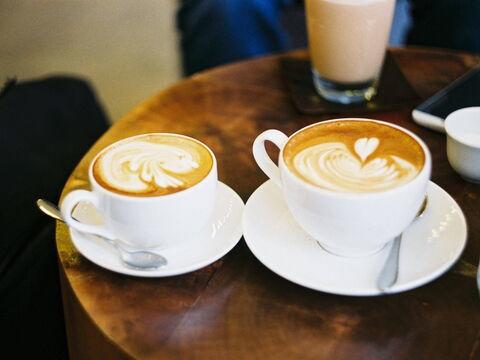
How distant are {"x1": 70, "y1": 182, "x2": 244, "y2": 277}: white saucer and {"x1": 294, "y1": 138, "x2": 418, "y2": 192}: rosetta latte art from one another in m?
0.11

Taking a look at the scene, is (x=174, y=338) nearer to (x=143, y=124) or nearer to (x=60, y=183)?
(x=143, y=124)

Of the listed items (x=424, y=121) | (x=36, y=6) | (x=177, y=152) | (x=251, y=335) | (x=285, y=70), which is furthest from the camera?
(x=36, y=6)

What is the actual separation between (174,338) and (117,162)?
194 millimetres

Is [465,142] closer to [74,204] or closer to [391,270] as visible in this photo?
[391,270]

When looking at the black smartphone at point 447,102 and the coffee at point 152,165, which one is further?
the black smartphone at point 447,102

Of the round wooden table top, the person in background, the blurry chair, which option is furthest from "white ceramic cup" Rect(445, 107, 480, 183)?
the person in background

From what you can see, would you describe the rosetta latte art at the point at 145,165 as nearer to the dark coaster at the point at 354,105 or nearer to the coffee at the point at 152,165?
the coffee at the point at 152,165

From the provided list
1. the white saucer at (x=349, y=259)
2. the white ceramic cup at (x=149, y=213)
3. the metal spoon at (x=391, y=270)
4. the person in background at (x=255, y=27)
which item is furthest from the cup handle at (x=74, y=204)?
the person in background at (x=255, y=27)

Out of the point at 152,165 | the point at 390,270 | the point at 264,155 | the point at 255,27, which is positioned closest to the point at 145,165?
the point at 152,165

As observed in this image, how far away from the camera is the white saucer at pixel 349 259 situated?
58cm

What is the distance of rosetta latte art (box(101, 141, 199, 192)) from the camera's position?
2.04 feet

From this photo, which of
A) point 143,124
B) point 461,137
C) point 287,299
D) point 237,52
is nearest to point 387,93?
point 461,137

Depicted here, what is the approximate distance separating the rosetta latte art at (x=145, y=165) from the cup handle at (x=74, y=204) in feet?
0.08

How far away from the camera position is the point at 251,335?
1.85ft
